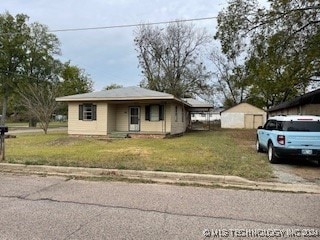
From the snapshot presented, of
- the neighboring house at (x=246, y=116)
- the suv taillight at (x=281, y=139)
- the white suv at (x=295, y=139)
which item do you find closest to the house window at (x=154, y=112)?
the white suv at (x=295, y=139)

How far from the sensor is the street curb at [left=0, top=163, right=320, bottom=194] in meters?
7.35

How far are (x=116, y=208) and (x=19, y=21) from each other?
4781cm

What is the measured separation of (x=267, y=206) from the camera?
5777 mm

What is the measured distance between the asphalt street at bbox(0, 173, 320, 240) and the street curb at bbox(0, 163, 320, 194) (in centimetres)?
51

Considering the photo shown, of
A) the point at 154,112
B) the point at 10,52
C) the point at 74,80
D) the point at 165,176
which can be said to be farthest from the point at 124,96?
the point at 74,80

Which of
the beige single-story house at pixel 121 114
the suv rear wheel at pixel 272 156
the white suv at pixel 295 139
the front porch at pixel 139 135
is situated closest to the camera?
the white suv at pixel 295 139

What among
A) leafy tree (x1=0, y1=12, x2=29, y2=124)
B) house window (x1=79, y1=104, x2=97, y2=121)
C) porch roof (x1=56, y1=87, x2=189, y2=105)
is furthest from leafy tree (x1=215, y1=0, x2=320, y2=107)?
leafy tree (x1=0, y1=12, x2=29, y2=124)

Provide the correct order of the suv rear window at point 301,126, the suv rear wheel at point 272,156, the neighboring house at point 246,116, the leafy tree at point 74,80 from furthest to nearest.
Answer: the leafy tree at point 74,80 → the neighboring house at point 246,116 → the suv rear wheel at point 272,156 → the suv rear window at point 301,126

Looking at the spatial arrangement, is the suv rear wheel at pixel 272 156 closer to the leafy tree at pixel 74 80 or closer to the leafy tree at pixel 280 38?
the leafy tree at pixel 280 38

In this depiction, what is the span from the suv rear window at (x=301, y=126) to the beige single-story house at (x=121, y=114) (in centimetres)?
1180

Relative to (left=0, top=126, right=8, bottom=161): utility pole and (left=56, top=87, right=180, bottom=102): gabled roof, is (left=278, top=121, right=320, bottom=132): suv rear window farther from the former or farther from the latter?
(left=56, top=87, right=180, bottom=102): gabled roof

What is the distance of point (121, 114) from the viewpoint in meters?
24.3

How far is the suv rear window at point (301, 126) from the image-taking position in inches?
421

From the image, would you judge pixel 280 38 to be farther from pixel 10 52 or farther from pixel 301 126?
pixel 10 52
